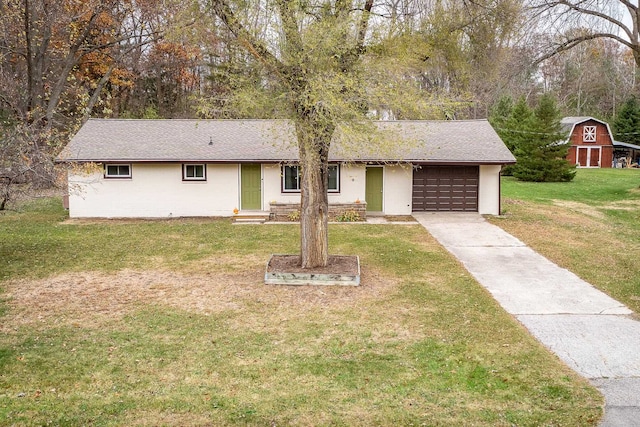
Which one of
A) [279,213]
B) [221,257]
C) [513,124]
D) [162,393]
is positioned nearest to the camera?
[162,393]

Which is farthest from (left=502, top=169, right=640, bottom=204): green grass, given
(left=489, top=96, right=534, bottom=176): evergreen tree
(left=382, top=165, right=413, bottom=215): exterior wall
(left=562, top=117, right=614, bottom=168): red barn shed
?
(left=382, top=165, right=413, bottom=215): exterior wall

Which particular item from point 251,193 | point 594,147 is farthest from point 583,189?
point 251,193

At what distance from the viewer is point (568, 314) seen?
8484 mm

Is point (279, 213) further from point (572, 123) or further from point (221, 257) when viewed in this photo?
point (572, 123)

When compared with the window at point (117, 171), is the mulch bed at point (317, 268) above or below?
below

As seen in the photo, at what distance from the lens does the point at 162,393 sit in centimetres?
581

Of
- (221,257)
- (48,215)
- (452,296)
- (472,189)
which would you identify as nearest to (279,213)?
(221,257)

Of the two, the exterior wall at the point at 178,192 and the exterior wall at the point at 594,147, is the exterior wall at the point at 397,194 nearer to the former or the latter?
the exterior wall at the point at 178,192

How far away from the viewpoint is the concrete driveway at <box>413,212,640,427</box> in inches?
239

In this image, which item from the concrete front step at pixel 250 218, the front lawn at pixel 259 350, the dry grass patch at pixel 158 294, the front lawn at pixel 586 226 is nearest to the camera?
the front lawn at pixel 259 350

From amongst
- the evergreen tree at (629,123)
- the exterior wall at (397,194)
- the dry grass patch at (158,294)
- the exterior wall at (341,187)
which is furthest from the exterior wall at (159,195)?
the evergreen tree at (629,123)

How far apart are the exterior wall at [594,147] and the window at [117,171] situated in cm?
3555

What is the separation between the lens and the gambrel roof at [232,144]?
17844 mm

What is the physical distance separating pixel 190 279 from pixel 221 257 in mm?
2003
